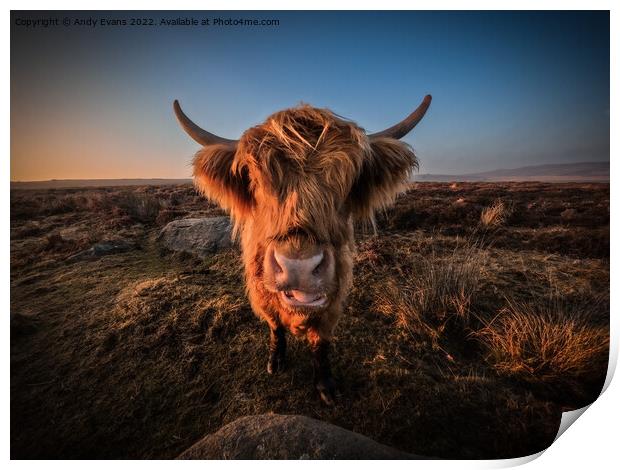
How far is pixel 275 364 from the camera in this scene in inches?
96.2

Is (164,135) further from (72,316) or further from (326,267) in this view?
(72,316)

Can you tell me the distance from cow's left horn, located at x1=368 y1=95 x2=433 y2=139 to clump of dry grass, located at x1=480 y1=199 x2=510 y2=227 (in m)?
2.94

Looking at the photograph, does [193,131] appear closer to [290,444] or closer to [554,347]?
[290,444]

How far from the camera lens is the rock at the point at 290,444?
153cm

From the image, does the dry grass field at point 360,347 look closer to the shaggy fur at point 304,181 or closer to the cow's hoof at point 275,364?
the cow's hoof at point 275,364

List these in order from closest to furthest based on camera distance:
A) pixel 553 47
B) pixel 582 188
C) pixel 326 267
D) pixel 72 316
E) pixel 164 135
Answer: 1. pixel 326 267
2. pixel 553 47
3. pixel 582 188
4. pixel 164 135
5. pixel 72 316

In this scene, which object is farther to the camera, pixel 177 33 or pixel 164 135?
pixel 164 135

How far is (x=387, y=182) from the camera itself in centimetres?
190

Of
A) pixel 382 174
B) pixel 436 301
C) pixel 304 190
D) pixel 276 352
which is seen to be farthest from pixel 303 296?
pixel 436 301

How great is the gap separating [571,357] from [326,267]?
209 centimetres

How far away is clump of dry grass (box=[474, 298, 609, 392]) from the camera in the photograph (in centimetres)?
191

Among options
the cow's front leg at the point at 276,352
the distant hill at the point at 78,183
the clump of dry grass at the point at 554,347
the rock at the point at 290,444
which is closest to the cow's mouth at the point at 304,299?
the rock at the point at 290,444

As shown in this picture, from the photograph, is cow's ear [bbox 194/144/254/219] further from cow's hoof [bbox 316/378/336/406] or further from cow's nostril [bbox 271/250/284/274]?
cow's hoof [bbox 316/378/336/406]

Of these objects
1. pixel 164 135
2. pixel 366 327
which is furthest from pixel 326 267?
pixel 164 135
